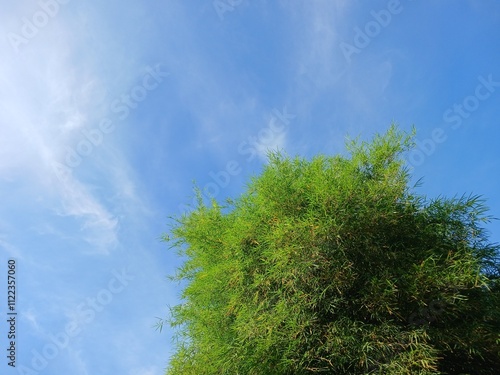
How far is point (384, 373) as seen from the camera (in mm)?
4258

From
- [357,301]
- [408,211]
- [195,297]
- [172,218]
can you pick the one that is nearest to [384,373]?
[357,301]

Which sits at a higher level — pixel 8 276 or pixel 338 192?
pixel 8 276

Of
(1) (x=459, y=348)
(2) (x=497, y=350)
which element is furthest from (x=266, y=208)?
(2) (x=497, y=350)

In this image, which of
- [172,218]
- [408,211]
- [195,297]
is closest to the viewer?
[408,211]

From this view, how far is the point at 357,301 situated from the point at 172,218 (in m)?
2.64

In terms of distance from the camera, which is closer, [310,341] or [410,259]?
[310,341]

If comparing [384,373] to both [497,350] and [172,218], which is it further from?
[172,218]

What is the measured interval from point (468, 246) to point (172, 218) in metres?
3.50

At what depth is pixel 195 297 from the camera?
570 cm

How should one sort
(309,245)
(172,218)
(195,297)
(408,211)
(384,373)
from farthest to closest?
1. (172,218)
2. (195,297)
3. (408,211)
4. (309,245)
5. (384,373)

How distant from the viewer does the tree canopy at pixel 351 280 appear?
14.5 feet

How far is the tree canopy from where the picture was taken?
4.41 m

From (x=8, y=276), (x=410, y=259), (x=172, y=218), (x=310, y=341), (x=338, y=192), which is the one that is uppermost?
(x=172, y=218)

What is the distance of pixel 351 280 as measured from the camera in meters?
4.59
